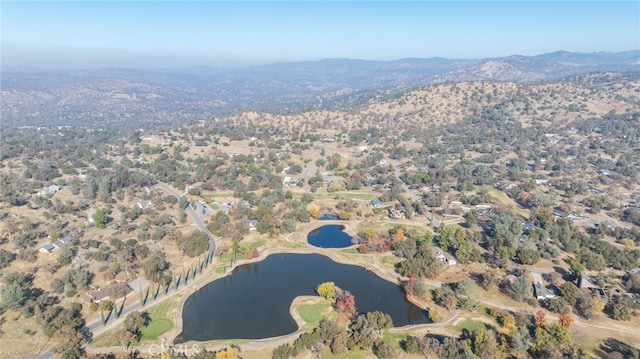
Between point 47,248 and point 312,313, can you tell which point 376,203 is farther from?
point 47,248

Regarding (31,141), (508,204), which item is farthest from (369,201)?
(31,141)

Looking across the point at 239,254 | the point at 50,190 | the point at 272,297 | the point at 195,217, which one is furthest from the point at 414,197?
the point at 50,190

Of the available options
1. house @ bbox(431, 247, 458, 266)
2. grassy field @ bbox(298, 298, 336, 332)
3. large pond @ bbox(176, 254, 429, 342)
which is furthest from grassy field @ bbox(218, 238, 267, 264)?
house @ bbox(431, 247, 458, 266)

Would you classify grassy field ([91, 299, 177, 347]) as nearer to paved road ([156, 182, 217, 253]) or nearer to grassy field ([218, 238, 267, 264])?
grassy field ([218, 238, 267, 264])

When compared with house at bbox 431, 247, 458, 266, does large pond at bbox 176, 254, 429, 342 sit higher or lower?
lower

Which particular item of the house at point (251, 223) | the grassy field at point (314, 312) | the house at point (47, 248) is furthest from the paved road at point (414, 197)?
the house at point (47, 248)

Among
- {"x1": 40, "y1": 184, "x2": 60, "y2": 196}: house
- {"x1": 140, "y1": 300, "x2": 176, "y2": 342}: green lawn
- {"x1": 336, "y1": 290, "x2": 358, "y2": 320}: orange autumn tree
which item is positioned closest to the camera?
{"x1": 140, "y1": 300, "x2": 176, "y2": 342}: green lawn

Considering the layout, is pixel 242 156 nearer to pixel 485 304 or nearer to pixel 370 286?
pixel 370 286

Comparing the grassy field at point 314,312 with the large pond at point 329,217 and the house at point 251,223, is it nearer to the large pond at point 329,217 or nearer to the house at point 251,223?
the house at point 251,223
